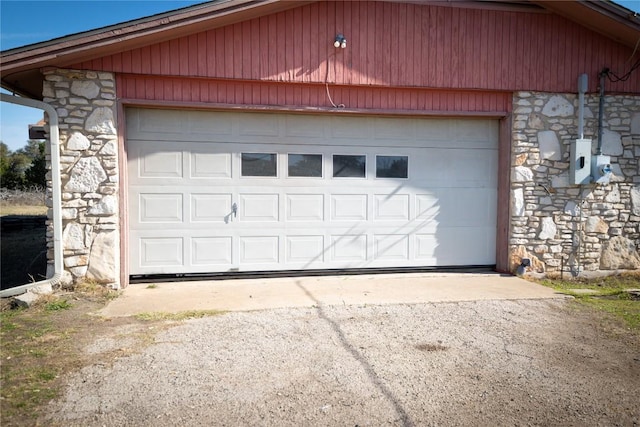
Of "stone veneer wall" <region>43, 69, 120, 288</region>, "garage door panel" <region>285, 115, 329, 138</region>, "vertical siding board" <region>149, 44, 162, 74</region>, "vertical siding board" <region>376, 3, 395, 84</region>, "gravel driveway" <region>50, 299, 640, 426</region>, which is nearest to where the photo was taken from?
"gravel driveway" <region>50, 299, 640, 426</region>

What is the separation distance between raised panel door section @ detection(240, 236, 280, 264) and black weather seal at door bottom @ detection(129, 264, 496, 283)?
19 cm

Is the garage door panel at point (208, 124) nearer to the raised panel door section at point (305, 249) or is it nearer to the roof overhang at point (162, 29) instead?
the roof overhang at point (162, 29)

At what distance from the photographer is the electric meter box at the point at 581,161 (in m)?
7.11

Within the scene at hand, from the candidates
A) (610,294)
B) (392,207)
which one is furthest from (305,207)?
(610,294)

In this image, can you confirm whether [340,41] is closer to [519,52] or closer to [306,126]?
[306,126]

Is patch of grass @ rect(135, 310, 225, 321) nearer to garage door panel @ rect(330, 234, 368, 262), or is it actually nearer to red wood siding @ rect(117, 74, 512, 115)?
garage door panel @ rect(330, 234, 368, 262)

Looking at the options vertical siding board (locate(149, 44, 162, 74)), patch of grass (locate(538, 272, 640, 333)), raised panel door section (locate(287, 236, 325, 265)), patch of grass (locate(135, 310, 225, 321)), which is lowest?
patch of grass (locate(538, 272, 640, 333))

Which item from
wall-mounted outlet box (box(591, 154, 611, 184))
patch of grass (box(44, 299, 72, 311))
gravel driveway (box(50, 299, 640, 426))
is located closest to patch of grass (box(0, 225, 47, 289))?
patch of grass (box(44, 299, 72, 311))

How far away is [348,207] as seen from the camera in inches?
282

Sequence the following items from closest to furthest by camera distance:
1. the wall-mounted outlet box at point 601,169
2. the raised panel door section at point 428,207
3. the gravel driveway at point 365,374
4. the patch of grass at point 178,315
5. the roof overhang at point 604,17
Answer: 1. the gravel driveway at point 365,374
2. the patch of grass at point 178,315
3. the roof overhang at point 604,17
4. the wall-mounted outlet box at point 601,169
5. the raised panel door section at point 428,207

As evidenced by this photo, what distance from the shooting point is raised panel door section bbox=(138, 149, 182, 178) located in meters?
6.54

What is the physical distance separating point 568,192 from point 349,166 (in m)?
3.63

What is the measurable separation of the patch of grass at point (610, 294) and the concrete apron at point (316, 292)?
0.40 metres

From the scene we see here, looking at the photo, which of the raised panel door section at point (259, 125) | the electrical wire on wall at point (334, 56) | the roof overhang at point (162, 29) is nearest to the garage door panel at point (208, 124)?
the raised panel door section at point (259, 125)
